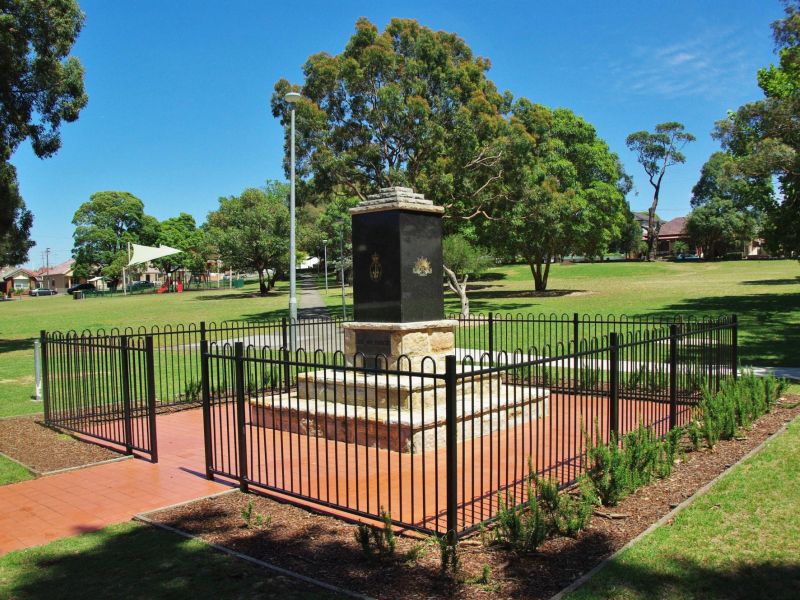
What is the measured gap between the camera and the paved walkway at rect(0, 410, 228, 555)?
18.0 ft

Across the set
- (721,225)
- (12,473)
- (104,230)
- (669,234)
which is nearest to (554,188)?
(12,473)

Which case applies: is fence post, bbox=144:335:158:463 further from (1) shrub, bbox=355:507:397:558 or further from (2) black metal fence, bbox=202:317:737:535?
(1) shrub, bbox=355:507:397:558

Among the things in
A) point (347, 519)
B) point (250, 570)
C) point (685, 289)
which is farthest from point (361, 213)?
point (685, 289)

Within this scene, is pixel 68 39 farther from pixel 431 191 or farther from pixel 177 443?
pixel 177 443

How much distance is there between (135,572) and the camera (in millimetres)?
4477

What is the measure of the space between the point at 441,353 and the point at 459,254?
858 inches

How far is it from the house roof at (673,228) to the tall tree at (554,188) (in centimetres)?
6541

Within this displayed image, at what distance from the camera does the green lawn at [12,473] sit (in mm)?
6852

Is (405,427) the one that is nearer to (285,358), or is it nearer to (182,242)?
(285,358)

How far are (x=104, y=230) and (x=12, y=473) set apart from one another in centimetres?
8640

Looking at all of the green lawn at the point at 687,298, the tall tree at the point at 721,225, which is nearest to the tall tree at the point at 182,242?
the green lawn at the point at 687,298

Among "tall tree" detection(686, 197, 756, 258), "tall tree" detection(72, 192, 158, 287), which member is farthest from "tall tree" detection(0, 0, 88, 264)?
"tall tree" detection(686, 197, 756, 258)

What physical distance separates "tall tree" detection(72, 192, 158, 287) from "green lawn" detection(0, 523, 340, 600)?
85373 mm

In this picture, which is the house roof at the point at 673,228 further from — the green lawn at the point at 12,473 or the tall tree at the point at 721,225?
the green lawn at the point at 12,473
